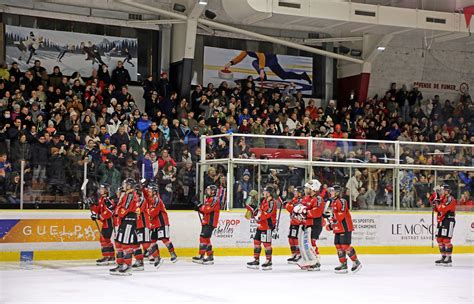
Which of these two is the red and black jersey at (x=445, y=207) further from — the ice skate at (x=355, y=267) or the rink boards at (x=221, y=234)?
the ice skate at (x=355, y=267)

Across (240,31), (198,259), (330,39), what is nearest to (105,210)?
(198,259)

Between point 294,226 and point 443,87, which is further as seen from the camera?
point 443,87

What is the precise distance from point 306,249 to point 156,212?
9.13ft

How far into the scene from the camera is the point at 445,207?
57.0ft

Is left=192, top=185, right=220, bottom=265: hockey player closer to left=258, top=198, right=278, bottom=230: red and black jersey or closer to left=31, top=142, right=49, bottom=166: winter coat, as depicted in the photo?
left=258, top=198, right=278, bottom=230: red and black jersey

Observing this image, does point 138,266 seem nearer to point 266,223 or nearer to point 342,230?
point 266,223

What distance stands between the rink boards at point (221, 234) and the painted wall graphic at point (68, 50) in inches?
316

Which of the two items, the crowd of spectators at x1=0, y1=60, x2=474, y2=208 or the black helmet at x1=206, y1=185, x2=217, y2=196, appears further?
the crowd of spectators at x1=0, y1=60, x2=474, y2=208

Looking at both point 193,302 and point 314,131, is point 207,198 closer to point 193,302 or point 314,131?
point 193,302

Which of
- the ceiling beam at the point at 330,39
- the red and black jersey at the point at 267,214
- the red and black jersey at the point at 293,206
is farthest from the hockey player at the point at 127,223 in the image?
the ceiling beam at the point at 330,39

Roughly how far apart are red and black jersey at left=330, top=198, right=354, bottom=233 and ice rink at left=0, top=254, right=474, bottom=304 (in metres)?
0.81

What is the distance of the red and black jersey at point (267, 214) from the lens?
52.3 feet

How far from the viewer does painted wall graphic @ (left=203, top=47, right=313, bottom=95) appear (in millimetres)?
26562

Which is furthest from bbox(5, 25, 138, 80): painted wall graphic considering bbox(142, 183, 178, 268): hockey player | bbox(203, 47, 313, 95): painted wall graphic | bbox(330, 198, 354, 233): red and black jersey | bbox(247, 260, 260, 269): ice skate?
bbox(330, 198, 354, 233): red and black jersey
